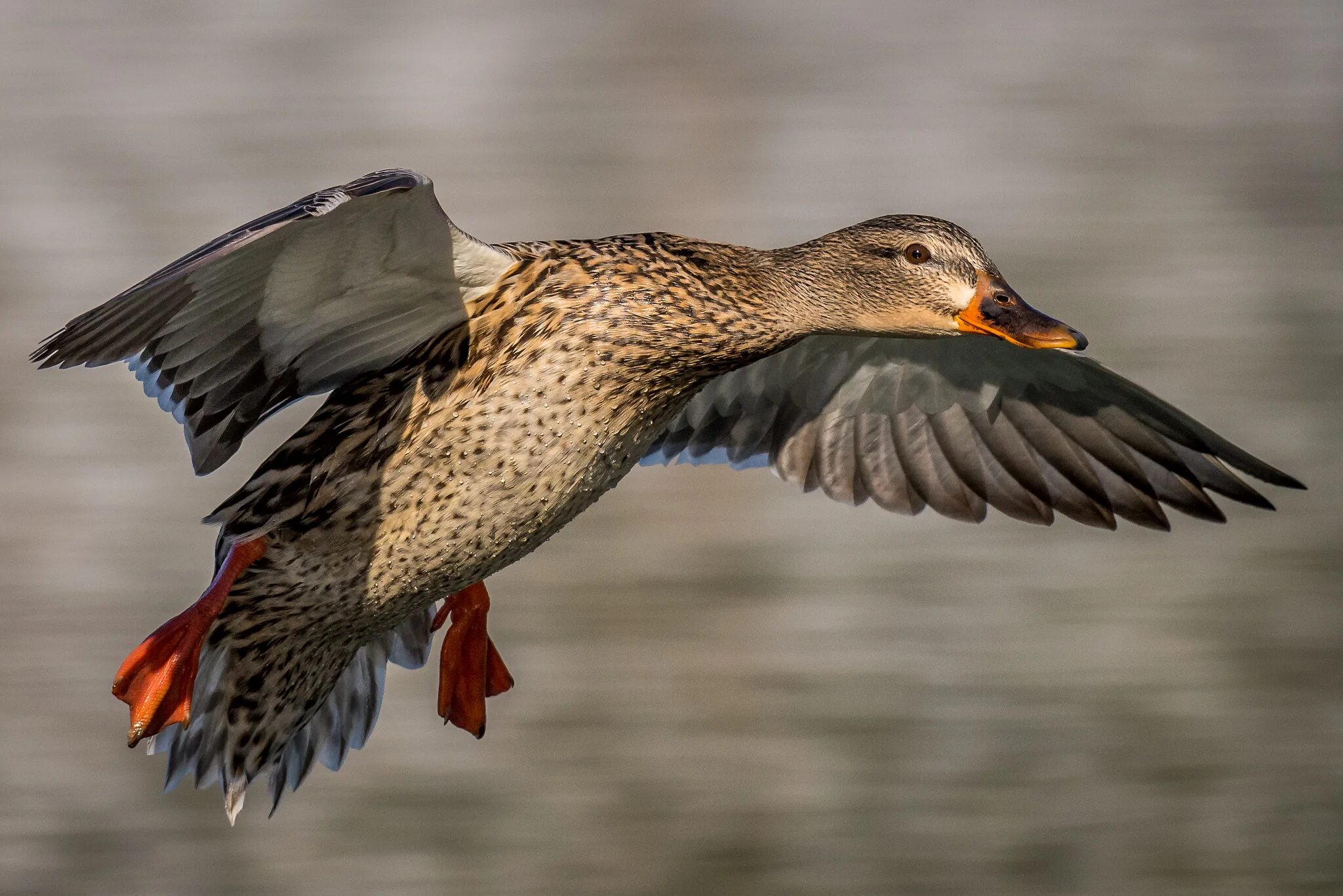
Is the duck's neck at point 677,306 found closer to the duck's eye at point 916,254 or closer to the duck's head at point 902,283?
the duck's head at point 902,283

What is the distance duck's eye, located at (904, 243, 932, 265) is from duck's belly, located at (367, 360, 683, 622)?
0.44 meters

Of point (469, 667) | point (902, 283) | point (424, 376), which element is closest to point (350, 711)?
point (469, 667)

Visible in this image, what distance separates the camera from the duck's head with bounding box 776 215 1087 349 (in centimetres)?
230

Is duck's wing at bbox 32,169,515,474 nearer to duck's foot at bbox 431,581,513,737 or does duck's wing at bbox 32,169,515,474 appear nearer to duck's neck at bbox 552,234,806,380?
duck's neck at bbox 552,234,806,380

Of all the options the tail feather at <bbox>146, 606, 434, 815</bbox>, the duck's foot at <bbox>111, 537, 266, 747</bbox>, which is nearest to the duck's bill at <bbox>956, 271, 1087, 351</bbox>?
the duck's foot at <bbox>111, 537, 266, 747</bbox>

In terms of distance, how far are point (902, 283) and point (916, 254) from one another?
50 mm

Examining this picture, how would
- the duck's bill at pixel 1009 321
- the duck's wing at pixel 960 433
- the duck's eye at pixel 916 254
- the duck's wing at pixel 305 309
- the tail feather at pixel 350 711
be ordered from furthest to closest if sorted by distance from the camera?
the tail feather at pixel 350 711 → the duck's wing at pixel 960 433 → the duck's eye at pixel 916 254 → the duck's bill at pixel 1009 321 → the duck's wing at pixel 305 309

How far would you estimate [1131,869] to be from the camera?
4297 mm

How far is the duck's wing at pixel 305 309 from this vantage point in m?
2.11

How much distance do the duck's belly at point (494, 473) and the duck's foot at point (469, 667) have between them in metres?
0.46

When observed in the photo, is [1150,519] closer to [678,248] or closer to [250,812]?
[678,248]

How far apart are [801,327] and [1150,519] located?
2.58 feet

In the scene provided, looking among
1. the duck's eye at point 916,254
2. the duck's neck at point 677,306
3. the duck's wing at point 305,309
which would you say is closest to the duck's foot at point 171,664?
the duck's wing at point 305,309

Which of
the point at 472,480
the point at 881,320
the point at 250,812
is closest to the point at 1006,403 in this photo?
the point at 881,320
